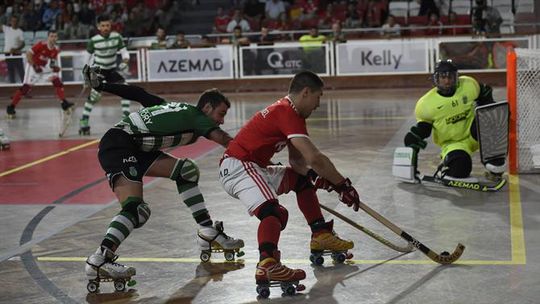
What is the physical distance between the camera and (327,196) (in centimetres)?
1004

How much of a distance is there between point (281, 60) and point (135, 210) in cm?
1681

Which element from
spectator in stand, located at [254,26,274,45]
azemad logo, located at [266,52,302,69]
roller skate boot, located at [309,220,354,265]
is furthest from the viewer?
spectator in stand, located at [254,26,274,45]

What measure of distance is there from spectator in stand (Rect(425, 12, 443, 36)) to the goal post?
39.5 feet

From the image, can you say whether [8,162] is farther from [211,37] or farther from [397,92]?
[211,37]

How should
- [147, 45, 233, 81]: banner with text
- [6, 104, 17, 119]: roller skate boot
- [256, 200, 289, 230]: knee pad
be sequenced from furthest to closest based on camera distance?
[147, 45, 233, 81]: banner with text → [6, 104, 17, 119]: roller skate boot → [256, 200, 289, 230]: knee pad

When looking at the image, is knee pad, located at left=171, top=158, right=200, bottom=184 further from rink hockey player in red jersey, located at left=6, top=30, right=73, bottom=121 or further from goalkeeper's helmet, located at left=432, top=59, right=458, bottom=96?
rink hockey player in red jersey, located at left=6, top=30, right=73, bottom=121

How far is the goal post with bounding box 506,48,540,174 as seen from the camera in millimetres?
10711

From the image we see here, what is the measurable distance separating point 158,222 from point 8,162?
4977 mm

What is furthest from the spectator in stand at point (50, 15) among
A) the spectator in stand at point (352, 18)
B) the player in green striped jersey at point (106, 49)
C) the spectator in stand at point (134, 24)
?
the player in green striped jersey at point (106, 49)

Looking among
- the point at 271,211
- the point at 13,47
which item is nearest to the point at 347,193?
the point at 271,211

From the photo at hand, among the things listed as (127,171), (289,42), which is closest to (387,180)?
(127,171)

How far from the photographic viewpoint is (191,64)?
23.9 meters

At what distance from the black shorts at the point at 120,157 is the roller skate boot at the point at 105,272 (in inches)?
25.6

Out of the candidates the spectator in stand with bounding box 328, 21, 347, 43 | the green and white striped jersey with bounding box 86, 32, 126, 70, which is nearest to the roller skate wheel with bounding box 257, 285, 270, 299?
the green and white striped jersey with bounding box 86, 32, 126, 70
